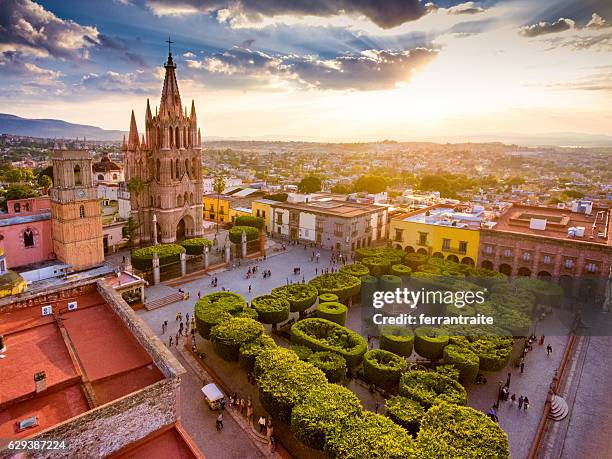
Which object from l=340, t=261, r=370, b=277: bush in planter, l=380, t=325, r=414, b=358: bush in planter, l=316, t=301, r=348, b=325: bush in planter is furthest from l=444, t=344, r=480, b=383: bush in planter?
l=340, t=261, r=370, b=277: bush in planter

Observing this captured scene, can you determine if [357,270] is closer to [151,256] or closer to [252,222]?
[151,256]

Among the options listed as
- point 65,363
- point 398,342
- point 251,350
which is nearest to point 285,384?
point 251,350

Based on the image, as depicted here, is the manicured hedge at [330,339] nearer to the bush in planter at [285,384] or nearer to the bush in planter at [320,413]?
the bush in planter at [285,384]

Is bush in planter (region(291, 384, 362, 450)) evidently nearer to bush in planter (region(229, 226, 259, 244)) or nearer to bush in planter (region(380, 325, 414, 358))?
bush in planter (region(380, 325, 414, 358))

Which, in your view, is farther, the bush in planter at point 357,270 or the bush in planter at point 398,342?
the bush in planter at point 357,270

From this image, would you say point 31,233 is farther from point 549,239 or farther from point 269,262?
point 549,239

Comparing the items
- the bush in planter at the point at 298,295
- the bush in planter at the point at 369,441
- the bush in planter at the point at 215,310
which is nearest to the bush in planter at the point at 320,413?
the bush in planter at the point at 369,441
